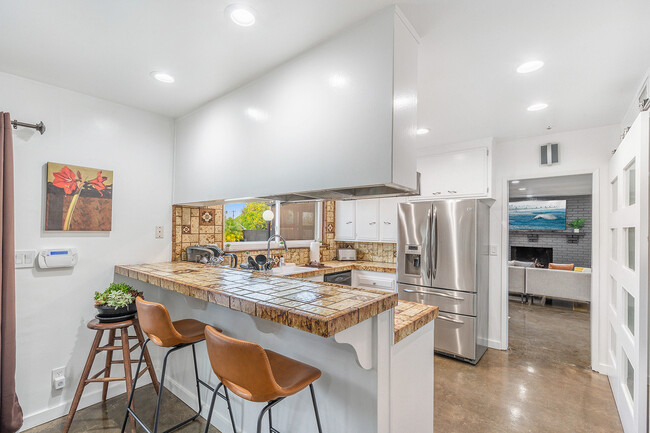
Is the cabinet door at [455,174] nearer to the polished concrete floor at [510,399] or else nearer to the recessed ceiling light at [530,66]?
the recessed ceiling light at [530,66]

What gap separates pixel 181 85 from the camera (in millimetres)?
2088

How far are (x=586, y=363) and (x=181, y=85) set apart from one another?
178 inches

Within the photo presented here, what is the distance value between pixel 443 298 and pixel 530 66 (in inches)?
89.5

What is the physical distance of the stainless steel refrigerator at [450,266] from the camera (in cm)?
309

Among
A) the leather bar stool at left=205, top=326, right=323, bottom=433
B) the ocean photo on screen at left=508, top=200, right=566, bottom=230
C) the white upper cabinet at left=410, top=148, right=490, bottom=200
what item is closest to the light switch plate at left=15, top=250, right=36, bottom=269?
the leather bar stool at left=205, top=326, right=323, bottom=433

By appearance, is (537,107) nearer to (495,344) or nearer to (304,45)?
(304,45)

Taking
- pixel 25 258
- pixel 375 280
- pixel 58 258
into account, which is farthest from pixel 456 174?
pixel 25 258

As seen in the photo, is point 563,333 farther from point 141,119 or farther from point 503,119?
point 141,119

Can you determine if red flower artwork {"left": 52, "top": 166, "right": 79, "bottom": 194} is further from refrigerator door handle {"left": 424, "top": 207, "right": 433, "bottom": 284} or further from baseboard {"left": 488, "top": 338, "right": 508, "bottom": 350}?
baseboard {"left": 488, "top": 338, "right": 508, "bottom": 350}

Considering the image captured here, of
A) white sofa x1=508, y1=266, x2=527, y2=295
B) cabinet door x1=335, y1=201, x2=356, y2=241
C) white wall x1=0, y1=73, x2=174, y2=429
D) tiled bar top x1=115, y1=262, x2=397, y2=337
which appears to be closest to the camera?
tiled bar top x1=115, y1=262, x2=397, y2=337

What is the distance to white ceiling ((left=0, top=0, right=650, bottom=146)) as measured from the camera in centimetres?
136

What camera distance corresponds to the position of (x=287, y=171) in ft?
5.77

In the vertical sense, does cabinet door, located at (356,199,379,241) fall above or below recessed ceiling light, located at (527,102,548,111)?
below

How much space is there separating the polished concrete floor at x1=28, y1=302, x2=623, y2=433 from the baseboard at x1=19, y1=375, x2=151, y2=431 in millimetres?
47
